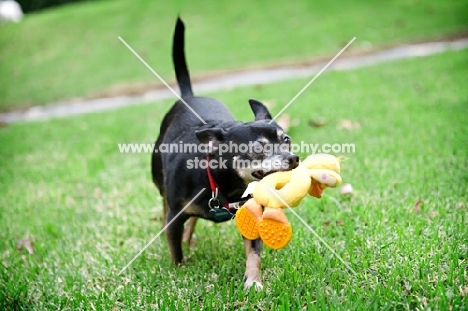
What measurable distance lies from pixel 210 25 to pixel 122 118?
10.6 metres

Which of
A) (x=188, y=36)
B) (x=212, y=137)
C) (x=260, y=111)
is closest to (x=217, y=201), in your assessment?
(x=212, y=137)

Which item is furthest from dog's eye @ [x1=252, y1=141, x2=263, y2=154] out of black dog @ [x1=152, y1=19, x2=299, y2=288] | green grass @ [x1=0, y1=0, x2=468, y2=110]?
green grass @ [x1=0, y1=0, x2=468, y2=110]

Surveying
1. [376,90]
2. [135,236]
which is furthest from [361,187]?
[376,90]

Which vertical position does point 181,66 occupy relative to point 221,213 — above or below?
above

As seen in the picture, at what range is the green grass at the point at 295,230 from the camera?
2607 millimetres

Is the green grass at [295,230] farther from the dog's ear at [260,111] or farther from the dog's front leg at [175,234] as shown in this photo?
the dog's ear at [260,111]

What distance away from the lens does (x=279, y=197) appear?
236cm

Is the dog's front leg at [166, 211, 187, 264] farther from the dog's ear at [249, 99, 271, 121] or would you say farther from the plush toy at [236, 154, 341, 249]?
the dog's ear at [249, 99, 271, 121]

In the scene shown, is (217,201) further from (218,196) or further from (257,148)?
(257,148)

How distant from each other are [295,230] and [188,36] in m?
15.0

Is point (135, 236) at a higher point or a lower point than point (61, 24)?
higher

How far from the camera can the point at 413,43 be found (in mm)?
13289

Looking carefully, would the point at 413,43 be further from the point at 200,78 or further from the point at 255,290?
the point at 255,290

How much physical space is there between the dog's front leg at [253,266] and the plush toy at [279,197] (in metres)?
0.40
